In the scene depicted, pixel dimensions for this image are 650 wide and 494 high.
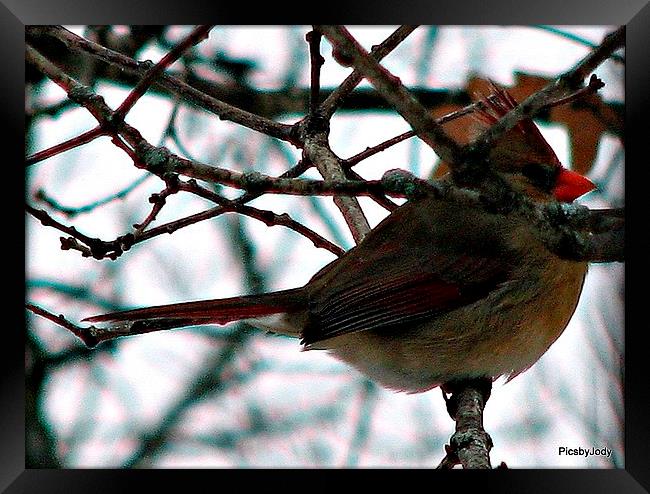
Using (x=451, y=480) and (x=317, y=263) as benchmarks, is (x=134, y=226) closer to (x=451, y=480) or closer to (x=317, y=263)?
(x=317, y=263)

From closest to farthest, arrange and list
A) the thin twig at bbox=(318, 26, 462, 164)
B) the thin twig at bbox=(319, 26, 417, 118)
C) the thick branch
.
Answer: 1. the thin twig at bbox=(318, 26, 462, 164)
2. the thick branch
3. the thin twig at bbox=(319, 26, 417, 118)

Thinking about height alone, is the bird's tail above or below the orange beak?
below

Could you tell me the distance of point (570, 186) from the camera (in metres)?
2.10

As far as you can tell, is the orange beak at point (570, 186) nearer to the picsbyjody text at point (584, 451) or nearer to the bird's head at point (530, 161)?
the bird's head at point (530, 161)

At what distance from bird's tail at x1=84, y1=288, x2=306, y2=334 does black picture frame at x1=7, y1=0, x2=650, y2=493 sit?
225mm

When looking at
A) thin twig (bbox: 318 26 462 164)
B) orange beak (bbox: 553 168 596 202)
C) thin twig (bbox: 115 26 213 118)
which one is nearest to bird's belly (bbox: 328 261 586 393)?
orange beak (bbox: 553 168 596 202)

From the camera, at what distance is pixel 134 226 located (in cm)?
209

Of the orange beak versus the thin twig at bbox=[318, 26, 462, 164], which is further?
the orange beak

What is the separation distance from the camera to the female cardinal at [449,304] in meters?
2.05

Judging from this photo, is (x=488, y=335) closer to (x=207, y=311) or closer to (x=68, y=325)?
(x=207, y=311)

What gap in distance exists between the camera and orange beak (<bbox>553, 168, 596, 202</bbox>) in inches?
81.7

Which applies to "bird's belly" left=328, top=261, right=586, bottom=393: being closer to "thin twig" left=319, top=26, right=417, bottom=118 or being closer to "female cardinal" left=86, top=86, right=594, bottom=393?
"female cardinal" left=86, top=86, right=594, bottom=393
